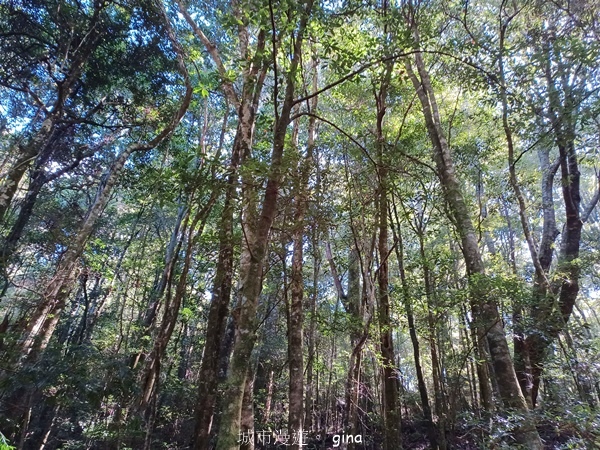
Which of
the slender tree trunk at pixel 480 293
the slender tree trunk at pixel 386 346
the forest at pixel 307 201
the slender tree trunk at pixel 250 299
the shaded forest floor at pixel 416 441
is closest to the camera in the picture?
the slender tree trunk at pixel 250 299

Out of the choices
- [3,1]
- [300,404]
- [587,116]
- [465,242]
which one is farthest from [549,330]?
[3,1]

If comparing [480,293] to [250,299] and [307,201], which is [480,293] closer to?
[307,201]

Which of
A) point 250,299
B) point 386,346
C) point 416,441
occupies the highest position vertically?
point 386,346

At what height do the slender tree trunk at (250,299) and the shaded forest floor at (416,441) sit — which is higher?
the slender tree trunk at (250,299)

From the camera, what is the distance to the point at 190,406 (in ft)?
36.3

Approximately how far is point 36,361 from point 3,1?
742 cm

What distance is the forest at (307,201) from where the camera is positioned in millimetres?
3525

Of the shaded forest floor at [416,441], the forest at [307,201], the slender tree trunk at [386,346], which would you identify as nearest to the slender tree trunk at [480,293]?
the forest at [307,201]

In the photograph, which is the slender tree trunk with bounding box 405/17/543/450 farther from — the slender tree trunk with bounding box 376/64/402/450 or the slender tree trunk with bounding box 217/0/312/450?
the slender tree trunk with bounding box 217/0/312/450

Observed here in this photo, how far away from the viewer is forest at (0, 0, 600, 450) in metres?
3.53

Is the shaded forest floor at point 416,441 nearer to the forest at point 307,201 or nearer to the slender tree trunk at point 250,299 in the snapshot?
the forest at point 307,201

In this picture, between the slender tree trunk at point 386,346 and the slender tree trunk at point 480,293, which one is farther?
the slender tree trunk at point 386,346

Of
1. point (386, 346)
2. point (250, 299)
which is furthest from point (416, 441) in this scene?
point (250, 299)

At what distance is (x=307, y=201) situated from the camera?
3389 millimetres
